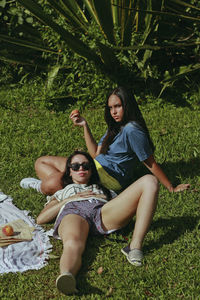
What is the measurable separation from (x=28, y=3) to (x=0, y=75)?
2.84 meters

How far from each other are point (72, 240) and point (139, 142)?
1277 millimetres

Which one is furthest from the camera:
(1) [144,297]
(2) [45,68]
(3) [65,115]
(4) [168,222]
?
(2) [45,68]

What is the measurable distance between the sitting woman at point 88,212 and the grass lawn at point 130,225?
5.8 inches

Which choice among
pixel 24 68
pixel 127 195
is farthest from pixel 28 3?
pixel 127 195

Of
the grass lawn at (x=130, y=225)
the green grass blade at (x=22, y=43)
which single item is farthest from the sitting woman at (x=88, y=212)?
the green grass blade at (x=22, y=43)

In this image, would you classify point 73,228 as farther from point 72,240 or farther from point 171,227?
point 171,227

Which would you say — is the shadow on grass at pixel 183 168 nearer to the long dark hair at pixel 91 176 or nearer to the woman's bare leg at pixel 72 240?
the long dark hair at pixel 91 176

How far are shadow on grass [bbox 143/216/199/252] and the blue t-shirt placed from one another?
Result: 0.62 m

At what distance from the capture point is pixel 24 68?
841 cm

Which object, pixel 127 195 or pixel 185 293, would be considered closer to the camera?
pixel 185 293

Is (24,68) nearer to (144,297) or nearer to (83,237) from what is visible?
(83,237)

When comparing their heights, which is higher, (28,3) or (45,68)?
(28,3)

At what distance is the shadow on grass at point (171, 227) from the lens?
4.08m

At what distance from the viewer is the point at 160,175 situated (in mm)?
4750
